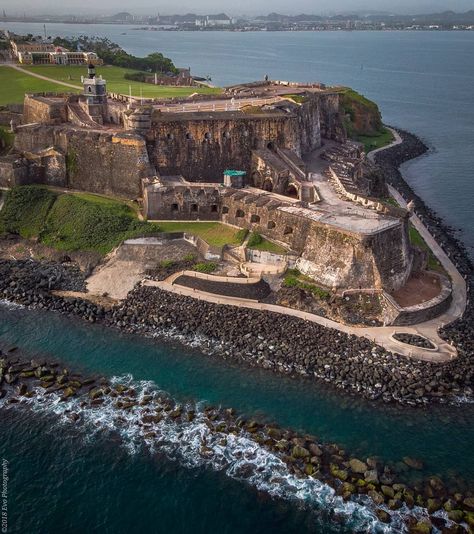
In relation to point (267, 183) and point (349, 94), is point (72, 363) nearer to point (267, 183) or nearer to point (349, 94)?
point (267, 183)

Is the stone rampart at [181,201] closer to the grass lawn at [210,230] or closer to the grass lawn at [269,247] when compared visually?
the grass lawn at [210,230]

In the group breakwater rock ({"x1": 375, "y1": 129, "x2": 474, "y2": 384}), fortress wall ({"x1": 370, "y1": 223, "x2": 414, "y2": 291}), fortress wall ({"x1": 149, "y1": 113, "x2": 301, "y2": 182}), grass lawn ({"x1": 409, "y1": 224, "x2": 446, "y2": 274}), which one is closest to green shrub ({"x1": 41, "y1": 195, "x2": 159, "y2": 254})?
fortress wall ({"x1": 149, "y1": 113, "x2": 301, "y2": 182})

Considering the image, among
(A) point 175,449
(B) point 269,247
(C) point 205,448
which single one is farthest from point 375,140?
(A) point 175,449

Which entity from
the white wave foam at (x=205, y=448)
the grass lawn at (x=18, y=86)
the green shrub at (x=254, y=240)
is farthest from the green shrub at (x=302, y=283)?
the grass lawn at (x=18, y=86)

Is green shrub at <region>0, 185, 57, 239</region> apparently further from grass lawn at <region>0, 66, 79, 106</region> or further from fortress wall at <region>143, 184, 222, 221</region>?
grass lawn at <region>0, 66, 79, 106</region>

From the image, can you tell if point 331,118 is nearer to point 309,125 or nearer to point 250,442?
point 309,125

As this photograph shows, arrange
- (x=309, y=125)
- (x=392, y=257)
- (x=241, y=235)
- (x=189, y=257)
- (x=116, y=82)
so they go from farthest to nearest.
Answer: (x=116, y=82)
(x=309, y=125)
(x=241, y=235)
(x=189, y=257)
(x=392, y=257)

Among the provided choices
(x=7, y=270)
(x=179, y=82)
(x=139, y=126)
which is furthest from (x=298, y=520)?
(x=179, y=82)

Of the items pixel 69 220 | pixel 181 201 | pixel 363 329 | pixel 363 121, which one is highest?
pixel 181 201
